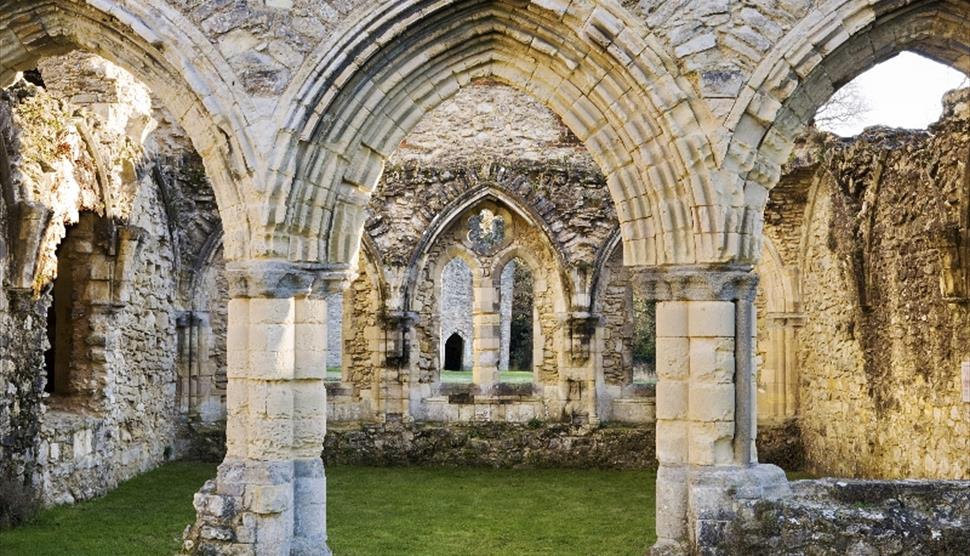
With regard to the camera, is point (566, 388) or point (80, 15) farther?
point (566, 388)

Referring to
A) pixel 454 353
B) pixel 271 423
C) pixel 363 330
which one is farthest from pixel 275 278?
pixel 454 353

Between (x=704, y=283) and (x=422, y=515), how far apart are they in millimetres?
4042

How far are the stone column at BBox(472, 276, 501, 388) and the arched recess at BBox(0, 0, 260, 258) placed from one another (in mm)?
6795

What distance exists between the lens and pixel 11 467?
8.24 metres

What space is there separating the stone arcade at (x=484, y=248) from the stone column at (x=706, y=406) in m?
0.02

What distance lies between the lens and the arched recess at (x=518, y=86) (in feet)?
20.5

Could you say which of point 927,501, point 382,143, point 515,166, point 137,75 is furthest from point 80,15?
point 515,166

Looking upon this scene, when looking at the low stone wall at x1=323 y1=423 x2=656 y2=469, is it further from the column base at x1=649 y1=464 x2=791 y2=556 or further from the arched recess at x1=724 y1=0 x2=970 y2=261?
the arched recess at x1=724 y1=0 x2=970 y2=261

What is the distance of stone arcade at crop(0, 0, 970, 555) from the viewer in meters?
6.22

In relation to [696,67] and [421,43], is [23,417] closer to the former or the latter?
[421,43]

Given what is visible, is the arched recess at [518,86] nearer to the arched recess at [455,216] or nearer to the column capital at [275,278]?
the column capital at [275,278]

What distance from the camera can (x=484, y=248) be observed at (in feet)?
43.0

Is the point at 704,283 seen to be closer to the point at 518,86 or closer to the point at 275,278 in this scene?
the point at 518,86

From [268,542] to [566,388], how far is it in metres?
6.84
